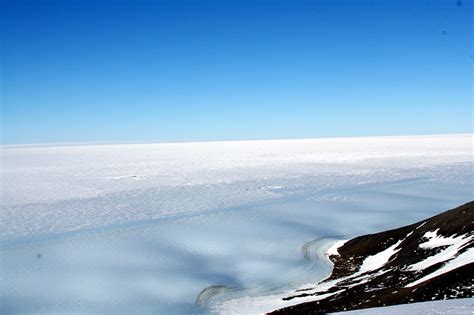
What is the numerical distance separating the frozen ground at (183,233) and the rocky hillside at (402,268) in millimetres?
2112

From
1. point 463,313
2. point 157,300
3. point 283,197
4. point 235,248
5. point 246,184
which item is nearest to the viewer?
point 463,313

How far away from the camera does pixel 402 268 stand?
61.5 feet

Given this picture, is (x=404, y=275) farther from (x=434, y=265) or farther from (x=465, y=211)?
(x=465, y=211)

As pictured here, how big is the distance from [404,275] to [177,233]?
16.5 m

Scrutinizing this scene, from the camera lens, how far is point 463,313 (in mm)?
9609

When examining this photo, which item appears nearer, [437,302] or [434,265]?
[437,302]

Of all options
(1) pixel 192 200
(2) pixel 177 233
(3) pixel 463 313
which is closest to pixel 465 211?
(3) pixel 463 313

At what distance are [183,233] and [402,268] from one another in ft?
50.7

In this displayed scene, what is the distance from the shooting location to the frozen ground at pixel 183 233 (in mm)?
19875

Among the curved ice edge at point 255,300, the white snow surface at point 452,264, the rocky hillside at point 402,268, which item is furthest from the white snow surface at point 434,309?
the curved ice edge at point 255,300

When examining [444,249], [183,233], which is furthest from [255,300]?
[183,233]

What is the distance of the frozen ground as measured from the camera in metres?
19.9

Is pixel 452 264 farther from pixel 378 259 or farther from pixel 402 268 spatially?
pixel 378 259

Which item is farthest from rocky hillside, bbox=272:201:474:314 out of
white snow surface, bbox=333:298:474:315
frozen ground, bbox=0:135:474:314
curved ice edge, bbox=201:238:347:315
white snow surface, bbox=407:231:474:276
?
frozen ground, bbox=0:135:474:314
